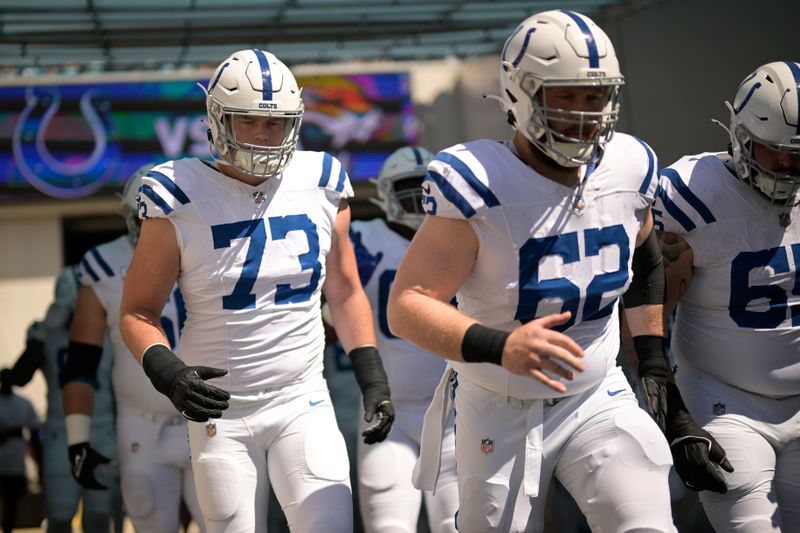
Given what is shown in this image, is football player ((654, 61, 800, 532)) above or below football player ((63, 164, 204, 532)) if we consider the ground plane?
above

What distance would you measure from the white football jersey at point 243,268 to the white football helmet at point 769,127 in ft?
4.80

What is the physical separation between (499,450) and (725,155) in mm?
1513

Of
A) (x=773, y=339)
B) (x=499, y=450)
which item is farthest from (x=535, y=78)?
(x=773, y=339)

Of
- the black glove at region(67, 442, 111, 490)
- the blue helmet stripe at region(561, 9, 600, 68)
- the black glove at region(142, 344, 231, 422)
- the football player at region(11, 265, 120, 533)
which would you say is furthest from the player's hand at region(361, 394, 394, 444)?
the football player at region(11, 265, 120, 533)

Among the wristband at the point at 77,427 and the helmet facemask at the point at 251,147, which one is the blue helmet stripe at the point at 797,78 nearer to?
the helmet facemask at the point at 251,147

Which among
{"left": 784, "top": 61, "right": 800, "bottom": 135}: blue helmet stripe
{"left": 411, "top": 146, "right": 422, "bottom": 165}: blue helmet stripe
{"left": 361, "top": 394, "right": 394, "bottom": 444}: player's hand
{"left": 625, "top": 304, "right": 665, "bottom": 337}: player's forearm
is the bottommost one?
{"left": 361, "top": 394, "right": 394, "bottom": 444}: player's hand

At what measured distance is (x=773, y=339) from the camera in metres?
4.09

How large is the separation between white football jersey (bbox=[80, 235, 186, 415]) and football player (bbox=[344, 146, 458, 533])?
Result: 869mm

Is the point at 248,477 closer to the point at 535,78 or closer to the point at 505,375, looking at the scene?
the point at 505,375

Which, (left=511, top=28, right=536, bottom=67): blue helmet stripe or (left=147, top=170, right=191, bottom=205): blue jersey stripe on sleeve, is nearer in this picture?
(left=511, top=28, right=536, bottom=67): blue helmet stripe

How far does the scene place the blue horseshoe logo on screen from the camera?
1194cm

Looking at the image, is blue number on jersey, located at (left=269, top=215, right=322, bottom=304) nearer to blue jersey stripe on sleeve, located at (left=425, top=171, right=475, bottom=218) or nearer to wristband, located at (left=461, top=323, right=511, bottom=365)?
blue jersey stripe on sleeve, located at (left=425, top=171, right=475, bottom=218)

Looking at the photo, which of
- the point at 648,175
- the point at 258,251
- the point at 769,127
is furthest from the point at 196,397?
the point at 769,127

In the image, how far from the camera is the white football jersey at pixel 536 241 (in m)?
3.38
